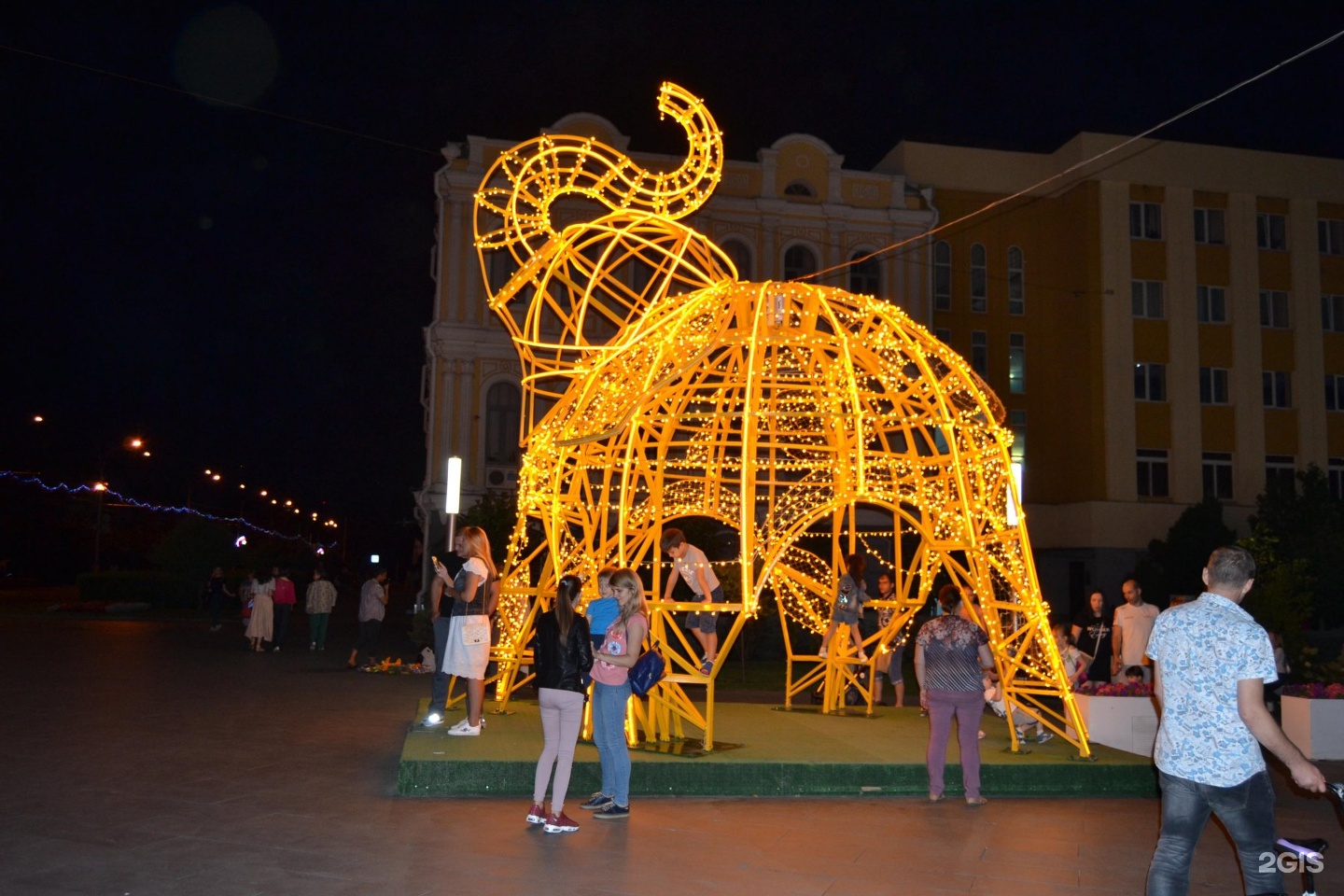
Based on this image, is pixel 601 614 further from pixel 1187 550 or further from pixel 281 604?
pixel 1187 550

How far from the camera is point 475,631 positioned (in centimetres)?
968

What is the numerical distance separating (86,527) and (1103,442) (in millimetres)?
43079

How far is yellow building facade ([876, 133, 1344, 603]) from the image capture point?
105ft

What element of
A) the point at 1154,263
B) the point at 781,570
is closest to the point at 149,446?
the point at 1154,263

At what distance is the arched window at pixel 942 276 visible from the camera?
109 feet

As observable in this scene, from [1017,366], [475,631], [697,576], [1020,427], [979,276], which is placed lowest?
[475,631]

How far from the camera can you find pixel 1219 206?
33125mm

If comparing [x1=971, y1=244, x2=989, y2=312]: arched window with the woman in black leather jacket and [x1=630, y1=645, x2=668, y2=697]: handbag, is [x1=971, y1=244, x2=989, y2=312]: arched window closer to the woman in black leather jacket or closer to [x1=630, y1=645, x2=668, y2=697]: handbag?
[x1=630, y1=645, x2=668, y2=697]: handbag

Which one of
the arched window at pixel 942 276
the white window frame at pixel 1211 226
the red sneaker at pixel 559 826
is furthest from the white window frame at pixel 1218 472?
the red sneaker at pixel 559 826

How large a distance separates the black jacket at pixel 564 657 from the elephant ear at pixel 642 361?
203cm

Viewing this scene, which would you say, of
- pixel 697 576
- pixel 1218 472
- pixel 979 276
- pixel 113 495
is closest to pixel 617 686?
pixel 697 576

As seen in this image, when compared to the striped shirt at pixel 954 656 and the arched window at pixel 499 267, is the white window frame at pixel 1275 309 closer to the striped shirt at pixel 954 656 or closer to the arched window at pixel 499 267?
the arched window at pixel 499 267

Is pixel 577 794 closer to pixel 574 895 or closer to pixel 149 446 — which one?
pixel 574 895

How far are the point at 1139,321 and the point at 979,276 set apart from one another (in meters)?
4.61
